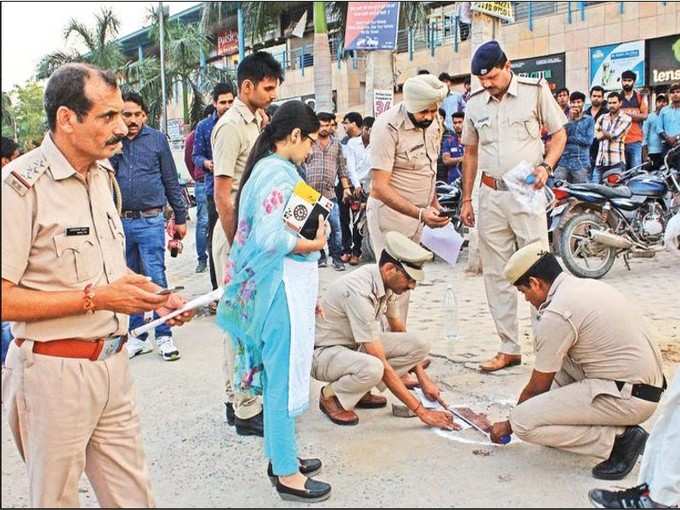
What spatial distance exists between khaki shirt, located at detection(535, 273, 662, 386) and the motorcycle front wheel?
4010mm

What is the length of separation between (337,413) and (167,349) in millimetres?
1688

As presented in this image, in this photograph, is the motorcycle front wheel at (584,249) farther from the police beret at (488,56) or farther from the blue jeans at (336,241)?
the police beret at (488,56)

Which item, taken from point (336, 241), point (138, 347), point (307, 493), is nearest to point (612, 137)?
point (336, 241)

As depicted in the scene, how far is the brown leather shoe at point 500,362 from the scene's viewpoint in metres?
4.42

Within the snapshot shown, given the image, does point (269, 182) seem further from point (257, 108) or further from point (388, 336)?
point (388, 336)

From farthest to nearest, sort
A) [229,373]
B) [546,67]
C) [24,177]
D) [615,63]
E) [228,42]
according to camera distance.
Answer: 1. [228,42]
2. [546,67]
3. [615,63]
4. [229,373]
5. [24,177]

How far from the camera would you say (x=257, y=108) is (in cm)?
375

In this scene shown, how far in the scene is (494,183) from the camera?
4.53m

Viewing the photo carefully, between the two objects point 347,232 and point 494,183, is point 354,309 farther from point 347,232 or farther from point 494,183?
point 347,232

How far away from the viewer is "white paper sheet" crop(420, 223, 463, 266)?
443 cm

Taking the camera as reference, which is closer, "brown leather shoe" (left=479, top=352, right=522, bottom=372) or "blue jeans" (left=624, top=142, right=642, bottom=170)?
"brown leather shoe" (left=479, top=352, right=522, bottom=372)

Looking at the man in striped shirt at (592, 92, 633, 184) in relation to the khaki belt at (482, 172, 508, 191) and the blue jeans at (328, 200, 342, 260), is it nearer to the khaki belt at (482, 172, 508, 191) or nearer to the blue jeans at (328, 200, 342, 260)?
the blue jeans at (328, 200, 342, 260)

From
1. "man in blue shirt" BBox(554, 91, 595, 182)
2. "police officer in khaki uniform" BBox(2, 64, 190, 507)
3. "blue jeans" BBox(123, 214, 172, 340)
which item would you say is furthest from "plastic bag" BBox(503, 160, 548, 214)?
"man in blue shirt" BBox(554, 91, 595, 182)

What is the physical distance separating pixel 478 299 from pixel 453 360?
1.84 m
